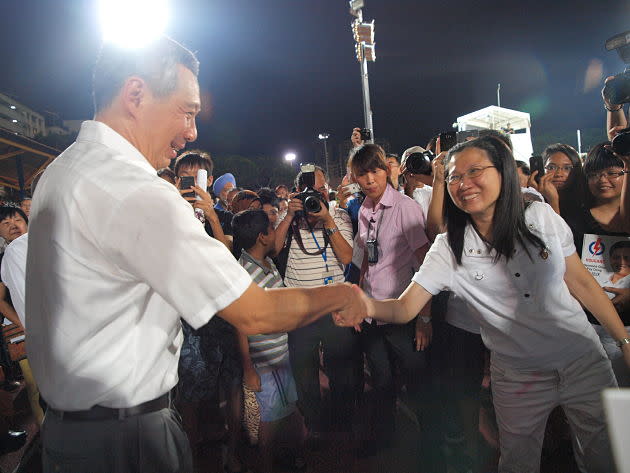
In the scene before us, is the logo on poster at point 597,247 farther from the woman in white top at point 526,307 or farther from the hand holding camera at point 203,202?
the hand holding camera at point 203,202

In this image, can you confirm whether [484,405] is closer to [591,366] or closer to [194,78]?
[591,366]

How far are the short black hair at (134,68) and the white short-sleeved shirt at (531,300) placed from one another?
6.25 ft

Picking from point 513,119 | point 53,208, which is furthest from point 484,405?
point 513,119

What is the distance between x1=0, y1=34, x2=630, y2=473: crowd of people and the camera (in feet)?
4.22

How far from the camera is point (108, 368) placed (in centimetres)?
134

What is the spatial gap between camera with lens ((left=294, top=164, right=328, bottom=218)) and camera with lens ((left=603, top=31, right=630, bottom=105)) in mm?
2276

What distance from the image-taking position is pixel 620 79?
2389mm

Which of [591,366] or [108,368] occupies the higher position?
[108,368]

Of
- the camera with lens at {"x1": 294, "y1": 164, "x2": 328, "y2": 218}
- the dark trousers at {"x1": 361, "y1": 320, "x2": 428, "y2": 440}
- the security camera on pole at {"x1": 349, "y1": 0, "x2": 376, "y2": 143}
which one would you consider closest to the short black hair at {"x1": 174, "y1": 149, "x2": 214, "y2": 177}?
the camera with lens at {"x1": 294, "y1": 164, "x2": 328, "y2": 218}

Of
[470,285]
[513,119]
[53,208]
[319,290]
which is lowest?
[470,285]

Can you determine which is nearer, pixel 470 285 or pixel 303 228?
pixel 470 285

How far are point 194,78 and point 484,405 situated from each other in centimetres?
418

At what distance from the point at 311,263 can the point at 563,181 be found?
264 centimetres

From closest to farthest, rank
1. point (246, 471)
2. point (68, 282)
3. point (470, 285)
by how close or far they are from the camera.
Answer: point (68, 282) → point (470, 285) → point (246, 471)
